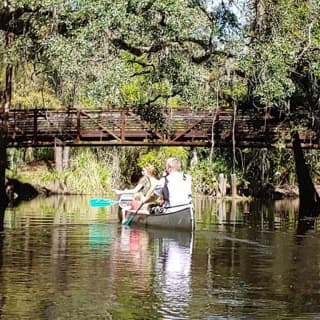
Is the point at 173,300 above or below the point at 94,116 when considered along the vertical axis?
below

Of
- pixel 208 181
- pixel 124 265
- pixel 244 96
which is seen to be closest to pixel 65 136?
pixel 244 96

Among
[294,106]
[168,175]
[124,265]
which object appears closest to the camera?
[124,265]

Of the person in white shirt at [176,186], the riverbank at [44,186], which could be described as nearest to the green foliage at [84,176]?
the riverbank at [44,186]

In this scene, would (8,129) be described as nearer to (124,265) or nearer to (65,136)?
(65,136)

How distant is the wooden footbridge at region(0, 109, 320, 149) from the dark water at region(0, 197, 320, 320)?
9.86 meters

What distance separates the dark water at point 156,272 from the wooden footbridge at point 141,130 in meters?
9.86

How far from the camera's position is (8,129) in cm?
3262

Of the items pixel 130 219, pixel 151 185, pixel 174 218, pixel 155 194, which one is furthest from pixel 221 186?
pixel 174 218

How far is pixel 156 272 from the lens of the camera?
12523 mm

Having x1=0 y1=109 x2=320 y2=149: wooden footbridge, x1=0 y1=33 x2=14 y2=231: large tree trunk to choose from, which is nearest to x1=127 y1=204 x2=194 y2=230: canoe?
x1=0 y1=109 x2=320 y2=149: wooden footbridge

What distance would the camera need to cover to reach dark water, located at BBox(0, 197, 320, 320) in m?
9.71

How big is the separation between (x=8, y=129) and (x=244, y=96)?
8.94 meters

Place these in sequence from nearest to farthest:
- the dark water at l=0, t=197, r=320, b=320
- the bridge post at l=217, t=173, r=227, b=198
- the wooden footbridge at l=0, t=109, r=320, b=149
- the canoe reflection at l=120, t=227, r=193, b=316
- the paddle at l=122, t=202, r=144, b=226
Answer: the dark water at l=0, t=197, r=320, b=320 → the canoe reflection at l=120, t=227, r=193, b=316 → the paddle at l=122, t=202, r=144, b=226 → the wooden footbridge at l=0, t=109, r=320, b=149 → the bridge post at l=217, t=173, r=227, b=198

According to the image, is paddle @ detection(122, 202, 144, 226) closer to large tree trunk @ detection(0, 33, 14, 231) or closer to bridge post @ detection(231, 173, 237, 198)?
large tree trunk @ detection(0, 33, 14, 231)
